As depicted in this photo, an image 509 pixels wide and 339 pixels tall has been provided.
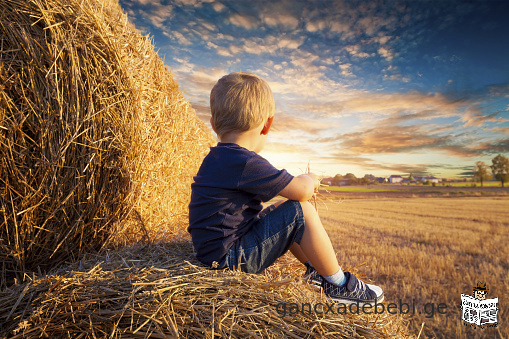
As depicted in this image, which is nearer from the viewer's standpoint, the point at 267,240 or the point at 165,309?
the point at 165,309

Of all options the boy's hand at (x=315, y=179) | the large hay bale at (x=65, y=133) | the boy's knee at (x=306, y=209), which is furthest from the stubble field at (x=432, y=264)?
the large hay bale at (x=65, y=133)

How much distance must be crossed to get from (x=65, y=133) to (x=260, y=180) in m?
1.22

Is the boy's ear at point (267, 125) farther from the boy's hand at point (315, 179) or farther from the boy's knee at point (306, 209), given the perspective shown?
the boy's knee at point (306, 209)

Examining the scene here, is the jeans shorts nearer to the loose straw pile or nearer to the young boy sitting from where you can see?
the young boy sitting

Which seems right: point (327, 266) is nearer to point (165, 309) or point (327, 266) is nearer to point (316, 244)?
point (316, 244)

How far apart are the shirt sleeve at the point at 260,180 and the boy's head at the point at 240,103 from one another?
0.26 metres

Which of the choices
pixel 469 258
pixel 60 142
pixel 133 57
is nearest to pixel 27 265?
pixel 60 142

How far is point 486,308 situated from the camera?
228 cm

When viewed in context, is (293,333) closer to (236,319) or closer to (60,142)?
(236,319)

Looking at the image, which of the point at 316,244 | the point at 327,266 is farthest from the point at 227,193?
the point at 327,266

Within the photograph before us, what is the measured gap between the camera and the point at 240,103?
1729mm

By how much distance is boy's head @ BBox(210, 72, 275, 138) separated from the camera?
174cm
